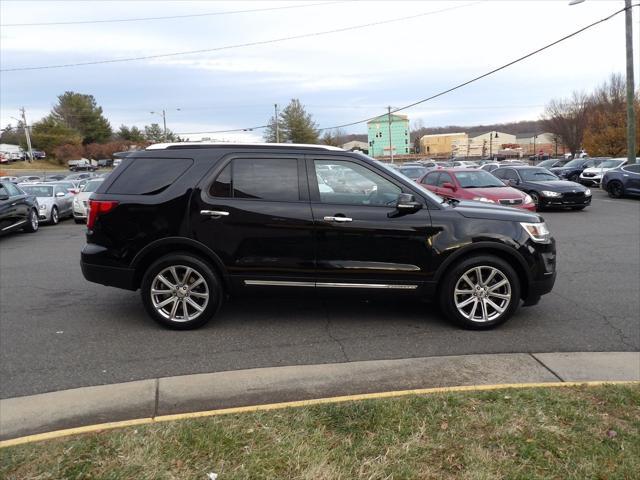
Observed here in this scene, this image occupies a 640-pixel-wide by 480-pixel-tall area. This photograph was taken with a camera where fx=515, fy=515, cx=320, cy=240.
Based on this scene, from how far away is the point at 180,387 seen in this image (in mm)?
3902

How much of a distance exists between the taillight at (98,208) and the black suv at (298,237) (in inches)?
0.5

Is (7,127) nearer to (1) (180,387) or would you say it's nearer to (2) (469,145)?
(2) (469,145)

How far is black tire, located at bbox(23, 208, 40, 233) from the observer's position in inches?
545

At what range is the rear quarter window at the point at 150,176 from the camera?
5.21m

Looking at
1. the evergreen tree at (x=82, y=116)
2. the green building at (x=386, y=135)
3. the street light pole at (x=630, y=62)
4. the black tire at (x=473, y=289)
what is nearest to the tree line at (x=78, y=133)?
the evergreen tree at (x=82, y=116)

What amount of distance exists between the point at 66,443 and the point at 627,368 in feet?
13.7

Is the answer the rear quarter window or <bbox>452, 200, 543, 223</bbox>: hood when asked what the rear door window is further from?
<bbox>452, 200, 543, 223</bbox>: hood

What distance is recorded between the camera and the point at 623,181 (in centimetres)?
2111

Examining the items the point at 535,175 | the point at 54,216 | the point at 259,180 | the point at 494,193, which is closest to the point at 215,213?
the point at 259,180

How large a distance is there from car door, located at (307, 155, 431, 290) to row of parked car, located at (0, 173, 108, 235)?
28.1 feet

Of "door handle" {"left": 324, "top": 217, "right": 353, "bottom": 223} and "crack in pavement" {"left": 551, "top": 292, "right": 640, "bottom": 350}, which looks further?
"door handle" {"left": 324, "top": 217, "right": 353, "bottom": 223}

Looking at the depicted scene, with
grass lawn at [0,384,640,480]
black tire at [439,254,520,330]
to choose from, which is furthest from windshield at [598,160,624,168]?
grass lawn at [0,384,640,480]

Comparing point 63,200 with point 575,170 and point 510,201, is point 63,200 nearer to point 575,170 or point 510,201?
point 510,201

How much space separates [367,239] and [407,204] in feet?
1.68
